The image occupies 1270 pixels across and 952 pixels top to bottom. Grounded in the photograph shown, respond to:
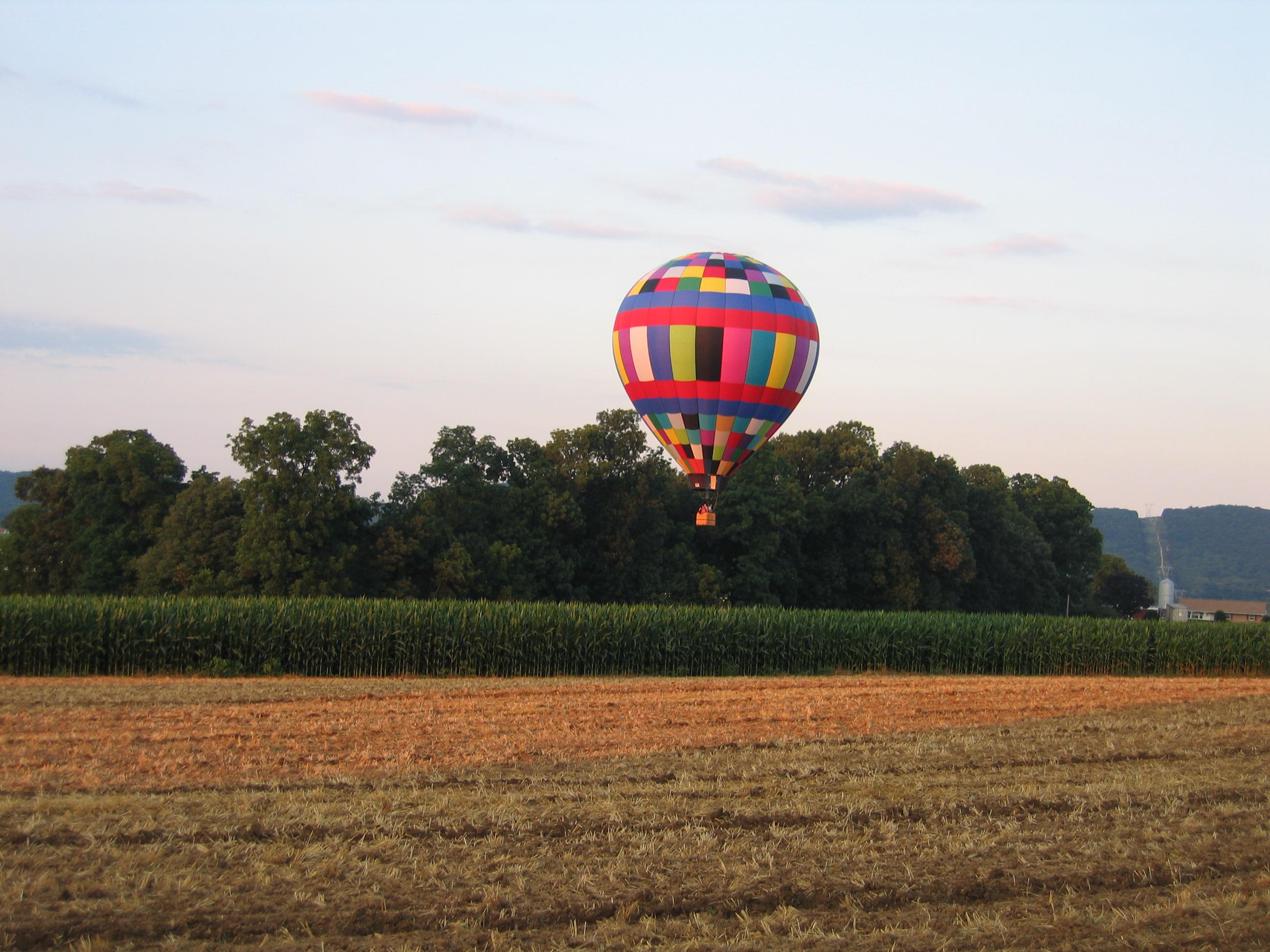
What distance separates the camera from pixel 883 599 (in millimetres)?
52188

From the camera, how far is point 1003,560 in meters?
58.8

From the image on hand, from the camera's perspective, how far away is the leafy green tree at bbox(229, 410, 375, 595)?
34125 millimetres

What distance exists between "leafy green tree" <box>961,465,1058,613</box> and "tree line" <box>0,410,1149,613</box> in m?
0.12

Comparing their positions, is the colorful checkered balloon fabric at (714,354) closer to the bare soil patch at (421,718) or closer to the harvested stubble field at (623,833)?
the bare soil patch at (421,718)

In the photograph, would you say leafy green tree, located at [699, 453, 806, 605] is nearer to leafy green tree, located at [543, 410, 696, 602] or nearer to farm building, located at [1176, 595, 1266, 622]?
leafy green tree, located at [543, 410, 696, 602]

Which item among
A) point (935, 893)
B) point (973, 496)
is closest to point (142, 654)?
point (935, 893)

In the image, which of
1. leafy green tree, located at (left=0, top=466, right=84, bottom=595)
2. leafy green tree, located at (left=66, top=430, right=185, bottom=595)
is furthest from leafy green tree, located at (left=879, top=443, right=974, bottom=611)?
leafy green tree, located at (left=0, top=466, right=84, bottom=595)

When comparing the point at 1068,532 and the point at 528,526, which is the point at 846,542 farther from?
the point at 1068,532

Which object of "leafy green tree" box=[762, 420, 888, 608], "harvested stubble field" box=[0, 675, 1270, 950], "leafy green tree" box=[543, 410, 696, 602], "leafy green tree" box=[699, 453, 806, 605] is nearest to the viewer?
"harvested stubble field" box=[0, 675, 1270, 950]

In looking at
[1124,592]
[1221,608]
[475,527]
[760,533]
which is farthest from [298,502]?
[1221,608]

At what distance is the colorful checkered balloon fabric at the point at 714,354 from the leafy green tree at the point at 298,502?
13737 millimetres

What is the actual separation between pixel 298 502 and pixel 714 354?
1638cm

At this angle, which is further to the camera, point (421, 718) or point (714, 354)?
point (714, 354)

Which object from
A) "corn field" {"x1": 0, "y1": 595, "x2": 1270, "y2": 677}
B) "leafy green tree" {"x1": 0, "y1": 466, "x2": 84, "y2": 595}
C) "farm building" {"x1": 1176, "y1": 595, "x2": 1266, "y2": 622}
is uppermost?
"leafy green tree" {"x1": 0, "y1": 466, "x2": 84, "y2": 595}
